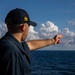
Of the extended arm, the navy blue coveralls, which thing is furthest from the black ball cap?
the extended arm

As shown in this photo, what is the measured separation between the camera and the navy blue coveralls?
5125 millimetres

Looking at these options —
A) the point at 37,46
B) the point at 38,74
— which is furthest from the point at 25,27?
the point at 38,74

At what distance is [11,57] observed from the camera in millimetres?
5117

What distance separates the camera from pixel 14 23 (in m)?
5.46

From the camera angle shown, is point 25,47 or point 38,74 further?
point 38,74

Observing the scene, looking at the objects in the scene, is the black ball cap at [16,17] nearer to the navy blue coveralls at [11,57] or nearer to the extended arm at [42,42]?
the navy blue coveralls at [11,57]

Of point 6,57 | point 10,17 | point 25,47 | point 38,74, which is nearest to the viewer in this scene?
point 6,57

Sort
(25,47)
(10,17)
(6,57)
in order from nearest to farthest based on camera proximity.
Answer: (6,57) < (10,17) < (25,47)

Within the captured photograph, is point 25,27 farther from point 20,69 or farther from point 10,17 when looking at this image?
point 20,69

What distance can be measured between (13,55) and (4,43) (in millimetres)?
254

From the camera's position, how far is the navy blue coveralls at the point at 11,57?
16.8ft

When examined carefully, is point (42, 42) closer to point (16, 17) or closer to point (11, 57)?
point (16, 17)

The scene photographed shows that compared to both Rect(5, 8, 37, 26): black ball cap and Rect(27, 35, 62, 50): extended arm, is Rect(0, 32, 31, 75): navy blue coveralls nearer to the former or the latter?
Rect(5, 8, 37, 26): black ball cap

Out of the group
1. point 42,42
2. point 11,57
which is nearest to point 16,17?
point 11,57
